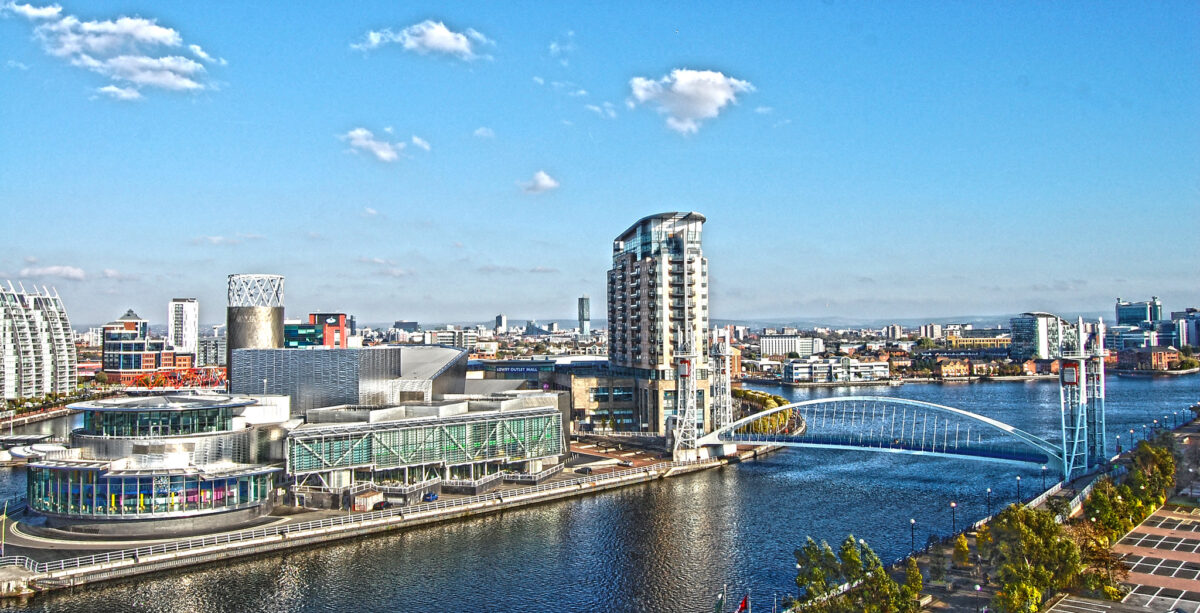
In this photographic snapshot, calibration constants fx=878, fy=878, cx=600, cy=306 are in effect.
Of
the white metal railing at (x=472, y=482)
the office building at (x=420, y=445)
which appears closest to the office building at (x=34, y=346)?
the office building at (x=420, y=445)

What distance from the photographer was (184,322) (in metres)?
156

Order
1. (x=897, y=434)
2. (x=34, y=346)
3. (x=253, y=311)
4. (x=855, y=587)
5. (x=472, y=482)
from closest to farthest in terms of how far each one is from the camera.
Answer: (x=855, y=587)
(x=472, y=482)
(x=253, y=311)
(x=897, y=434)
(x=34, y=346)

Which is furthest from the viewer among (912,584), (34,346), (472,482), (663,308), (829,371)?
(829,371)

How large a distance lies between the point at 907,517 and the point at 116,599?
95.6ft

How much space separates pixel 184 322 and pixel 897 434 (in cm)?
13173

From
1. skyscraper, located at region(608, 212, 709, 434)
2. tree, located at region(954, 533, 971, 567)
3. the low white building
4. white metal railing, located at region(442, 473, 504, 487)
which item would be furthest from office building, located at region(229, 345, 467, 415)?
the low white building

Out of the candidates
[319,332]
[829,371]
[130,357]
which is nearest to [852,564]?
[319,332]

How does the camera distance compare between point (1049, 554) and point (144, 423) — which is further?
point (144, 423)

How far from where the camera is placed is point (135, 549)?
97.0 ft

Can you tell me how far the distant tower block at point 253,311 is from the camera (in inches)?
2327

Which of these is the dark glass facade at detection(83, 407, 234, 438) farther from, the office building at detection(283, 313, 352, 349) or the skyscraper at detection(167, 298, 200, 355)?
the skyscraper at detection(167, 298, 200, 355)

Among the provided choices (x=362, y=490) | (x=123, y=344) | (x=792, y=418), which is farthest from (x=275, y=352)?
(x=123, y=344)

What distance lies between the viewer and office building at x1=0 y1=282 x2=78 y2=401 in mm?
88812

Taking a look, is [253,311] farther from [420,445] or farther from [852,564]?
[852,564]
